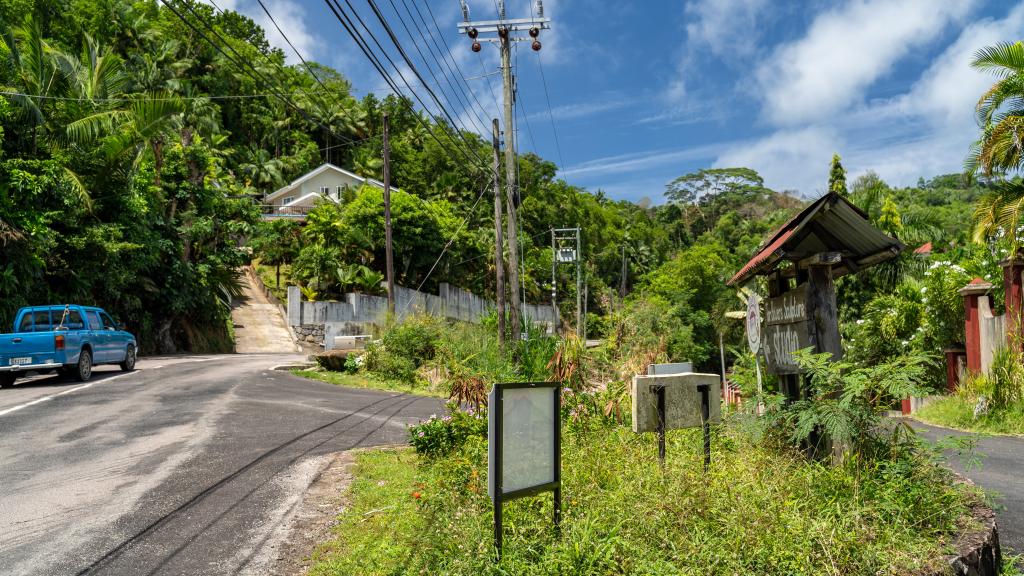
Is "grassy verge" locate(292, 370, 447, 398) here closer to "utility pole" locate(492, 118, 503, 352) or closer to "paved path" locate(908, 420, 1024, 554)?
"utility pole" locate(492, 118, 503, 352)

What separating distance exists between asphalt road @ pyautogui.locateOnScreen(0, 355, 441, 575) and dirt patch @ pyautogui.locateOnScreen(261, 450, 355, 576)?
136mm

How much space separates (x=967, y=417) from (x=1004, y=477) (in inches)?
256

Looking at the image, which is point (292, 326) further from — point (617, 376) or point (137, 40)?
point (137, 40)

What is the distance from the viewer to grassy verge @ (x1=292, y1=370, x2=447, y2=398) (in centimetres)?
1861

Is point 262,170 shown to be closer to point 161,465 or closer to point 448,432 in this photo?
point 161,465

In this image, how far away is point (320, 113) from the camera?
2377 inches

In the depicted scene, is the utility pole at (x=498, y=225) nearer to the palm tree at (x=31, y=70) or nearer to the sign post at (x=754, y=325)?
the sign post at (x=754, y=325)

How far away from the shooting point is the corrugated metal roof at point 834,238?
24.0 ft

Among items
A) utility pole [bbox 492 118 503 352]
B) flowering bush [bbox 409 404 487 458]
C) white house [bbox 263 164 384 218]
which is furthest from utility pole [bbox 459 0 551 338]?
white house [bbox 263 164 384 218]

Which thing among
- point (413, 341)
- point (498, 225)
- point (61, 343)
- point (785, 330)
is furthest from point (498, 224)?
point (785, 330)

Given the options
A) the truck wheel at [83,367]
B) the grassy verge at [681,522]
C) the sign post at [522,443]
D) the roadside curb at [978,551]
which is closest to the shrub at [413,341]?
the truck wheel at [83,367]

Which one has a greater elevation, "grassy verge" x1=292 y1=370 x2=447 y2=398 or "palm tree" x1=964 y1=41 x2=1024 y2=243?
"palm tree" x1=964 y1=41 x2=1024 y2=243

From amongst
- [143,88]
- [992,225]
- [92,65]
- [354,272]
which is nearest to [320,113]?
[143,88]

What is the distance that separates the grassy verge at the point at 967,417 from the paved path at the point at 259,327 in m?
24.3
